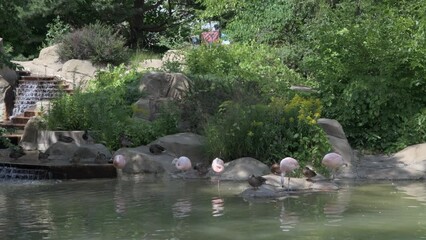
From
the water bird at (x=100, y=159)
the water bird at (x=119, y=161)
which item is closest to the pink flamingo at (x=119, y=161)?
the water bird at (x=119, y=161)

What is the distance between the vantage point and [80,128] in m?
15.6

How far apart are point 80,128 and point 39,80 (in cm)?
594

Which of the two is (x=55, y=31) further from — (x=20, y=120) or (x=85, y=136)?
(x=85, y=136)

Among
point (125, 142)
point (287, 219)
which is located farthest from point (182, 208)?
point (125, 142)

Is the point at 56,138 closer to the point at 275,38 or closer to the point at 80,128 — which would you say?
the point at 80,128

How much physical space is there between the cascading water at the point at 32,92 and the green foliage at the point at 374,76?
28.6 ft

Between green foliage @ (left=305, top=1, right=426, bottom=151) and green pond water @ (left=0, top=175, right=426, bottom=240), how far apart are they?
363cm

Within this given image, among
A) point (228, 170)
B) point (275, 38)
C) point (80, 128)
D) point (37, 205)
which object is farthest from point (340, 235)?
point (275, 38)

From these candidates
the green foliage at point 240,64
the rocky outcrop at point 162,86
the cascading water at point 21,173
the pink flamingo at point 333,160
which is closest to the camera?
the pink flamingo at point 333,160

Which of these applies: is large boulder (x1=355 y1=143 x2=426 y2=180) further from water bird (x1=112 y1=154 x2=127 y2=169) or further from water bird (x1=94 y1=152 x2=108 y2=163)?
water bird (x1=94 y1=152 x2=108 y2=163)

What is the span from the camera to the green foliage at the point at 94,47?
2253 cm

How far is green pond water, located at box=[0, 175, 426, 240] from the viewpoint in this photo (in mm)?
7180

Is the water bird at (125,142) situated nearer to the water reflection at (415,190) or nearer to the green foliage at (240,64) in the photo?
the green foliage at (240,64)

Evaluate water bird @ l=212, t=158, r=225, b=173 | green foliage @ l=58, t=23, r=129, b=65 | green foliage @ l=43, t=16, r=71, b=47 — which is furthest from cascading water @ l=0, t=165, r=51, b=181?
green foliage @ l=43, t=16, r=71, b=47
